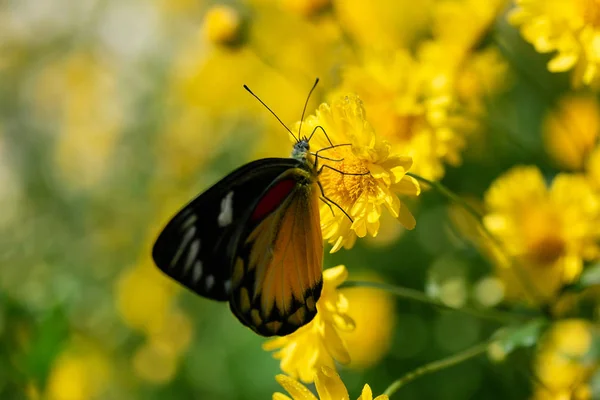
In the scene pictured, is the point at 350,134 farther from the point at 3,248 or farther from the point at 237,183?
the point at 3,248

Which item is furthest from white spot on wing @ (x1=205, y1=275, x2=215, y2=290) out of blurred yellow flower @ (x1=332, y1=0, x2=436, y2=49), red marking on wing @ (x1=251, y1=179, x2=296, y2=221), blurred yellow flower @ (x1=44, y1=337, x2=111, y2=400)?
blurred yellow flower @ (x1=44, y1=337, x2=111, y2=400)

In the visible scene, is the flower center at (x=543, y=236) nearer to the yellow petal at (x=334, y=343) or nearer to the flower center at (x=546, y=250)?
the flower center at (x=546, y=250)

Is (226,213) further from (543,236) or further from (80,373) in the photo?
(80,373)

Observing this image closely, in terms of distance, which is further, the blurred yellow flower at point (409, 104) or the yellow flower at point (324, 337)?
the blurred yellow flower at point (409, 104)

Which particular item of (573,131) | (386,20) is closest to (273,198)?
(573,131)

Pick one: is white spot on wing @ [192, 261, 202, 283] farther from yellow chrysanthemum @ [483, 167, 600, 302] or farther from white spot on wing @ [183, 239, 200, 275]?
yellow chrysanthemum @ [483, 167, 600, 302]

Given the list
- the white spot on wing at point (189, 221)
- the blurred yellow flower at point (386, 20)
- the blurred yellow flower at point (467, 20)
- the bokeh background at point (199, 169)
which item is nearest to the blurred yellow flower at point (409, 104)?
the bokeh background at point (199, 169)
